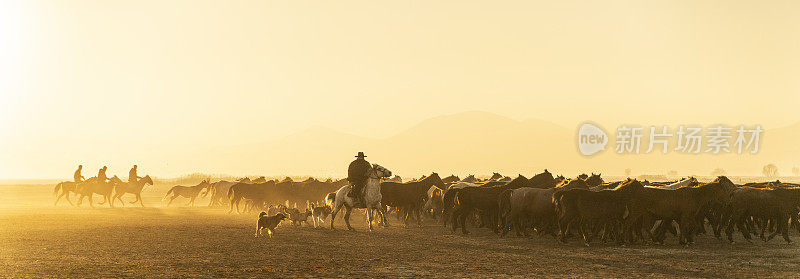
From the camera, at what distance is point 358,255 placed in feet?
54.5

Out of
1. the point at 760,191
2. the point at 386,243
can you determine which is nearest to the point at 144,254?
the point at 386,243

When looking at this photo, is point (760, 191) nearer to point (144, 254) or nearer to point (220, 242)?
point (220, 242)

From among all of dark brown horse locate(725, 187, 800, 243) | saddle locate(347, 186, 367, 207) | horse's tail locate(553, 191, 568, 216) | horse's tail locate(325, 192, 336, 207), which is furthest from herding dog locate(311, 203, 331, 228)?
dark brown horse locate(725, 187, 800, 243)

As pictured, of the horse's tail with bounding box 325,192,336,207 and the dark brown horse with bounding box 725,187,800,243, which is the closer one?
the dark brown horse with bounding box 725,187,800,243

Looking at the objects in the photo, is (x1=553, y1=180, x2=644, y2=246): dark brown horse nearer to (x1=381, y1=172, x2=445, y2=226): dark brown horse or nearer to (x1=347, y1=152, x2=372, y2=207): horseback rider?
(x1=347, y1=152, x2=372, y2=207): horseback rider

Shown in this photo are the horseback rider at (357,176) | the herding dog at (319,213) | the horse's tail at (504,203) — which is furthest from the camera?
the herding dog at (319,213)

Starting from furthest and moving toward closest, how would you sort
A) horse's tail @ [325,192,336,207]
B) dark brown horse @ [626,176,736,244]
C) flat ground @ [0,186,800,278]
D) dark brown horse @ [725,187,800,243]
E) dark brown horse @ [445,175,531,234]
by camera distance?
1. horse's tail @ [325,192,336,207]
2. dark brown horse @ [445,175,531,234]
3. dark brown horse @ [725,187,800,243]
4. dark brown horse @ [626,176,736,244]
5. flat ground @ [0,186,800,278]

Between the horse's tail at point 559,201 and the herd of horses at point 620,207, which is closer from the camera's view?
the herd of horses at point 620,207

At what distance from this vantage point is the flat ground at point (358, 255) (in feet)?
45.3

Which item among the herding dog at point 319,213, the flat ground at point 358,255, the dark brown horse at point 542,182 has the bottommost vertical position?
the flat ground at point 358,255

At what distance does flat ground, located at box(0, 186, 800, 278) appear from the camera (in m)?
13.8

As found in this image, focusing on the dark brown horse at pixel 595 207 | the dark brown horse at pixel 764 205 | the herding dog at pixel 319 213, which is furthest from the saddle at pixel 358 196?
the dark brown horse at pixel 764 205

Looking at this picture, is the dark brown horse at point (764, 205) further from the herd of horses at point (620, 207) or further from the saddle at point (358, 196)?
the saddle at point (358, 196)

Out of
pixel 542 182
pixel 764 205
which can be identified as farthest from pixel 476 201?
pixel 764 205
